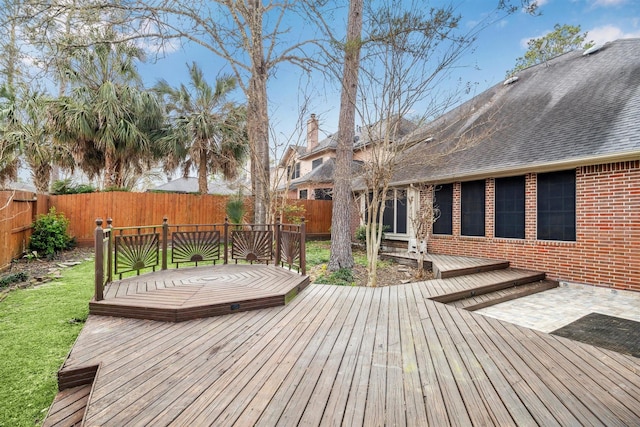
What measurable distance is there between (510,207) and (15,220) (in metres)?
11.4

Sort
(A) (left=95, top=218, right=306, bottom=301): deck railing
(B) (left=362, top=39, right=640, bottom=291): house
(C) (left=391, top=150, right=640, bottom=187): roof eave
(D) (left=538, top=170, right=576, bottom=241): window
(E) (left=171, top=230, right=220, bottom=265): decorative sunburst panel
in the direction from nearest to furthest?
(A) (left=95, top=218, right=306, bottom=301): deck railing < (C) (left=391, top=150, right=640, bottom=187): roof eave < (B) (left=362, top=39, right=640, bottom=291): house < (E) (left=171, top=230, right=220, bottom=265): decorative sunburst panel < (D) (left=538, top=170, right=576, bottom=241): window

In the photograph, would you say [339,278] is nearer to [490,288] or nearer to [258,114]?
[490,288]

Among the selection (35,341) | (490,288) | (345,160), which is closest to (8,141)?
(35,341)

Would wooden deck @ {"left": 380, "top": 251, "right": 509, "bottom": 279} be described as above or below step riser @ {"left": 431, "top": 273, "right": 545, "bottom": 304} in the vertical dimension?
above

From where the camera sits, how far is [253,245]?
6055mm

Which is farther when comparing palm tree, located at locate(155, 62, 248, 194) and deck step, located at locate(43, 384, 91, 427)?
palm tree, located at locate(155, 62, 248, 194)

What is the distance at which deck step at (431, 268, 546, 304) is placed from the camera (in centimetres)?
470

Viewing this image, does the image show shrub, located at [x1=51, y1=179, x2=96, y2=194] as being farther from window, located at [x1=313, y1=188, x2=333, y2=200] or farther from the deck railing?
window, located at [x1=313, y1=188, x2=333, y2=200]

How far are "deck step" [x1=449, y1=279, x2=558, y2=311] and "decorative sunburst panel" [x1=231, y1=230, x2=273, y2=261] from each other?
3536 mm

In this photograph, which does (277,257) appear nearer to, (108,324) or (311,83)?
(108,324)

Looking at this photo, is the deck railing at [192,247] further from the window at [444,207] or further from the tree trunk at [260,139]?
the window at [444,207]

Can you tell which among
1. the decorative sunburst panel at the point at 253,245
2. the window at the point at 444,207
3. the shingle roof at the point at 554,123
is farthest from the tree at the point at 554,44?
the decorative sunburst panel at the point at 253,245

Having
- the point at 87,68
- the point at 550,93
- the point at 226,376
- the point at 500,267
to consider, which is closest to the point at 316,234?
the point at 500,267

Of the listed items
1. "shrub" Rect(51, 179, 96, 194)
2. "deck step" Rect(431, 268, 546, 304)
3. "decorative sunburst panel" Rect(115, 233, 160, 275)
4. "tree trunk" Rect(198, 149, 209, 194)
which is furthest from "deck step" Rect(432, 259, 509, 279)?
"shrub" Rect(51, 179, 96, 194)
